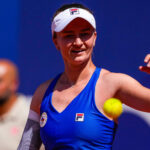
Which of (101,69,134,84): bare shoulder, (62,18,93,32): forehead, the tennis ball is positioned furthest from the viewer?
(62,18,93,32): forehead

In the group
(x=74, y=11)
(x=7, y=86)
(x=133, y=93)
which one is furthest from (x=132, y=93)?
(x=7, y=86)

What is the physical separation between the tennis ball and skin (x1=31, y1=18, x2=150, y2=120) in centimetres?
7

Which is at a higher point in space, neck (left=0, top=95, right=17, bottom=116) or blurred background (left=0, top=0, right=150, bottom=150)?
blurred background (left=0, top=0, right=150, bottom=150)

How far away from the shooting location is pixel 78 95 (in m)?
1.71

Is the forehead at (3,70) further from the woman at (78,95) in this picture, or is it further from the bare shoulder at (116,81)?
the bare shoulder at (116,81)

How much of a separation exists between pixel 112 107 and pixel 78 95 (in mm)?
253

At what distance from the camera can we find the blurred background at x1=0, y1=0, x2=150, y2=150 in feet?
7.04

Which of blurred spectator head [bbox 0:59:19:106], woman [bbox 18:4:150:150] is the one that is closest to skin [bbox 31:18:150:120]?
woman [bbox 18:4:150:150]

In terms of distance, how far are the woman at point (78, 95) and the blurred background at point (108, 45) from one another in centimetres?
46

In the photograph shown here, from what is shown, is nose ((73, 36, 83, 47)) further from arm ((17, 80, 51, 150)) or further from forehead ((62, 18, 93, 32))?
arm ((17, 80, 51, 150))

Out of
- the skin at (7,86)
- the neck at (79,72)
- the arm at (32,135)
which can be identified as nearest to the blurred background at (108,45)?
the skin at (7,86)

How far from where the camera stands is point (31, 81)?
2.58m

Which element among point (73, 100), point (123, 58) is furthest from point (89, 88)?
point (123, 58)

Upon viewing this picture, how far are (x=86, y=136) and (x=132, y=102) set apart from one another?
0.85 feet
